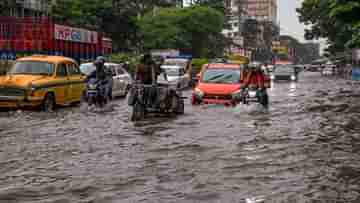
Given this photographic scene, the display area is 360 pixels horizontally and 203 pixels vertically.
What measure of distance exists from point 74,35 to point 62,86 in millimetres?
25136

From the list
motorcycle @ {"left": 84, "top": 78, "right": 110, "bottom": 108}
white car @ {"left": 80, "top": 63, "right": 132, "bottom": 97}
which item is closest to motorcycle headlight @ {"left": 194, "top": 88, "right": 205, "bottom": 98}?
motorcycle @ {"left": 84, "top": 78, "right": 110, "bottom": 108}

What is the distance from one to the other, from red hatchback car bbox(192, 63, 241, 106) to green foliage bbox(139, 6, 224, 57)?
167ft

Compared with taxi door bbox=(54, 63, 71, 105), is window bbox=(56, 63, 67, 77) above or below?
above

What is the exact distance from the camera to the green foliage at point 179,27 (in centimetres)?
7419

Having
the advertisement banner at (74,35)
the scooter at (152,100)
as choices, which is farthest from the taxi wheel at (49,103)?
the advertisement banner at (74,35)

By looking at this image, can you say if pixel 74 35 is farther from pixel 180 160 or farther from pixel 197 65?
pixel 180 160

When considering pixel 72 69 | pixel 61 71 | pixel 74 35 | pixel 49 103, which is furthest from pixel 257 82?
pixel 74 35

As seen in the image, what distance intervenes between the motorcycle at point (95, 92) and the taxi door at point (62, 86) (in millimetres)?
696

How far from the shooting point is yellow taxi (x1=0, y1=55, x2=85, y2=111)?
63.1 ft

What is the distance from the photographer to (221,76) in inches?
896

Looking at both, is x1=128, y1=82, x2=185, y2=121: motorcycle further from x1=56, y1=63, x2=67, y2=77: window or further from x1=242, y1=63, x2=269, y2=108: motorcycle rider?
x1=56, y1=63, x2=67, y2=77: window

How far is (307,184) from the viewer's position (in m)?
8.17

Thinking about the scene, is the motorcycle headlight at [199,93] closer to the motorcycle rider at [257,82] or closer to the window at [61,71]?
the motorcycle rider at [257,82]

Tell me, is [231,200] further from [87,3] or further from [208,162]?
[87,3]
